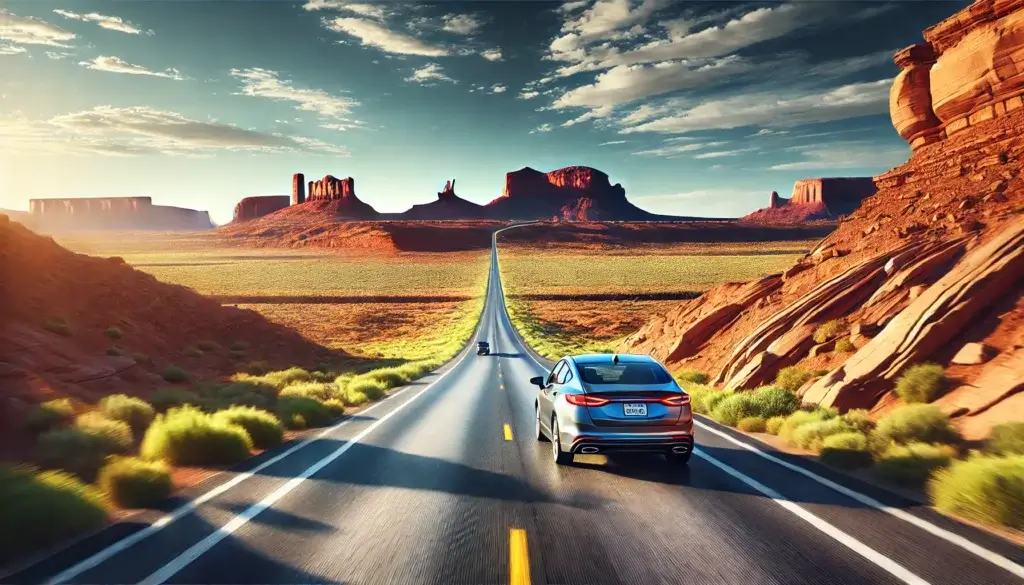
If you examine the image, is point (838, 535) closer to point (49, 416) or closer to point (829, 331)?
point (829, 331)

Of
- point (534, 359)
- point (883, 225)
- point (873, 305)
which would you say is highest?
point (883, 225)

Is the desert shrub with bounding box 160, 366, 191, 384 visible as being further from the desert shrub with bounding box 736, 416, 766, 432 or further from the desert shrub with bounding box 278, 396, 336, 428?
the desert shrub with bounding box 736, 416, 766, 432

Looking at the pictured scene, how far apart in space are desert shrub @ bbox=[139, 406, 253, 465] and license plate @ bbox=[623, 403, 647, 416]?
6065 millimetres

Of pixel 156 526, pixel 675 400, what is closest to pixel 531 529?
pixel 675 400

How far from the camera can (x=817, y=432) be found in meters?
10.3

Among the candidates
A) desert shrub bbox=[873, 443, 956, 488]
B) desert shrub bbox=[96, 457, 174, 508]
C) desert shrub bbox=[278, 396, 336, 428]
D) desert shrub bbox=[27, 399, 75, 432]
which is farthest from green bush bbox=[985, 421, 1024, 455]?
desert shrub bbox=[27, 399, 75, 432]

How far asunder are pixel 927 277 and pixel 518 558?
46.4 feet

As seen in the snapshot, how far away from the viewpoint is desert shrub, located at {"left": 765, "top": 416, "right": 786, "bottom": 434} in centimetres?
1197

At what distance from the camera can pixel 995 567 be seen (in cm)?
489

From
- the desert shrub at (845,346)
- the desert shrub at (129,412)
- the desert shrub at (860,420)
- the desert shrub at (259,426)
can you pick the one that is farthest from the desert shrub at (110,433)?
the desert shrub at (845,346)

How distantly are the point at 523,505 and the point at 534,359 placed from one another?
105ft

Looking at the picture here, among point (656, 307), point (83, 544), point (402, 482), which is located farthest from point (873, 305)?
point (656, 307)

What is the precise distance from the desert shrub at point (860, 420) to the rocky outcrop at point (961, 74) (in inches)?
581

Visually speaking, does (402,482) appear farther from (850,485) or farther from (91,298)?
(91,298)
